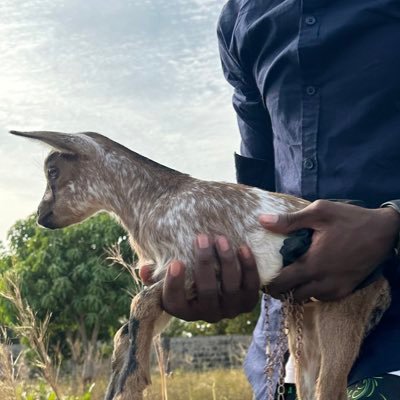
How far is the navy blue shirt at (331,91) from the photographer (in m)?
1.99

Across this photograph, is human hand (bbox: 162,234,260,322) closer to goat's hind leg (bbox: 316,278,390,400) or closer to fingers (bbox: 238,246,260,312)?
fingers (bbox: 238,246,260,312)

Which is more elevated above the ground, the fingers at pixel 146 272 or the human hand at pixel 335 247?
the human hand at pixel 335 247

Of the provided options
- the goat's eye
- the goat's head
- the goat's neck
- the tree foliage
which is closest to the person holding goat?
the goat's neck

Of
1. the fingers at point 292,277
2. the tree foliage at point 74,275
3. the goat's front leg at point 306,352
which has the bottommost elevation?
the tree foliage at point 74,275

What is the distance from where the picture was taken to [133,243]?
2.04 metres

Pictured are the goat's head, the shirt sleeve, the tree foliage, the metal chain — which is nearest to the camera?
the metal chain

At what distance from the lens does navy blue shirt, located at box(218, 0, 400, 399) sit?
6.46 ft

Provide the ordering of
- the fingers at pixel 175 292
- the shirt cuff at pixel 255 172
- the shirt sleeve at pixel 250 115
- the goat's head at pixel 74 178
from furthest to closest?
the shirt sleeve at pixel 250 115
the shirt cuff at pixel 255 172
the goat's head at pixel 74 178
the fingers at pixel 175 292

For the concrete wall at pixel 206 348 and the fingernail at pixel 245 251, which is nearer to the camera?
the fingernail at pixel 245 251

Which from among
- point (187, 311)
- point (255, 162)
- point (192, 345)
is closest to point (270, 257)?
point (187, 311)

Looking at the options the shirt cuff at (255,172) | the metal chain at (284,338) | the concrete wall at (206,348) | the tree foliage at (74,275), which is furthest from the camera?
the concrete wall at (206,348)

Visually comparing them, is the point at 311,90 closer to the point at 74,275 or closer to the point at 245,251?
the point at 245,251

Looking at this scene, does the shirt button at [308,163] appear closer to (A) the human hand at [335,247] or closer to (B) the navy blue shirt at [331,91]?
(B) the navy blue shirt at [331,91]

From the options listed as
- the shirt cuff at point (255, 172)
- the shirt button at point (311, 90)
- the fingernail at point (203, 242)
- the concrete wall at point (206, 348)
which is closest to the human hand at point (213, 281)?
the fingernail at point (203, 242)
